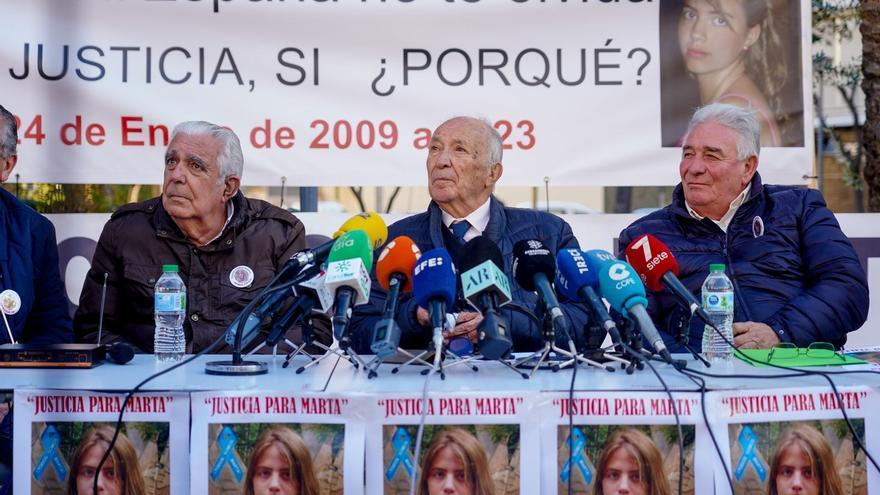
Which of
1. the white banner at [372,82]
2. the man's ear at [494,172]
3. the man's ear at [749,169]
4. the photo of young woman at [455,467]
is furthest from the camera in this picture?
the white banner at [372,82]

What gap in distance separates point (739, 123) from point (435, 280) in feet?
6.66

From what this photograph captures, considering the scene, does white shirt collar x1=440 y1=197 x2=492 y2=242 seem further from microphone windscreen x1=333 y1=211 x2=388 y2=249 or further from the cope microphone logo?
the cope microphone logo

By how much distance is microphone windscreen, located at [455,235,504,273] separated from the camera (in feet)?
7.68

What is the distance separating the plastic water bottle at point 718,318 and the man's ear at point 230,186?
6.36 ft

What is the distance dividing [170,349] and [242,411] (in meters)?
0.86

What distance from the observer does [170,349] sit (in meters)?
2.94

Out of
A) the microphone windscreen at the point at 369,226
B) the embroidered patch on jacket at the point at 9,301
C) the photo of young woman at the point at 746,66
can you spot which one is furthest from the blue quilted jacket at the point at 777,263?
the embroidered patch on jacket at the point at 9,301

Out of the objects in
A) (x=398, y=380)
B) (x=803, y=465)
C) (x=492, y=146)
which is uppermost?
(x=492, y=146)

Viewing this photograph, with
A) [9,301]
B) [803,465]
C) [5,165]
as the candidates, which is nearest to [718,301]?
[803,465]

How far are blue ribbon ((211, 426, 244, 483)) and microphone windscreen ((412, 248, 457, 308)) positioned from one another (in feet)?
1.84

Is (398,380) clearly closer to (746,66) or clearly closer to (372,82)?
(372,82)

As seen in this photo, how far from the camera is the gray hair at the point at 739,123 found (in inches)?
150

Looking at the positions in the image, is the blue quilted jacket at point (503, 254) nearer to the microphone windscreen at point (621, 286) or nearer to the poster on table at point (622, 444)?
the microphone windscreen at point (621, 286)

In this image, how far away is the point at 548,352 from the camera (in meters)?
2.51
